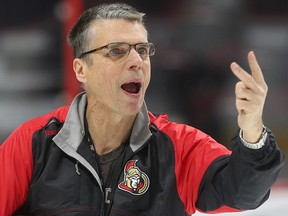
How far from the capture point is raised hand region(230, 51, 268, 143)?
1613 mm

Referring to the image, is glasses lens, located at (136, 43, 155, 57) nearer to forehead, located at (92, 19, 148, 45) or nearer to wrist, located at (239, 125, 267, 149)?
forehead, located at (92, 19, 148, 45)

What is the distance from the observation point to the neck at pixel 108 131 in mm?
2080

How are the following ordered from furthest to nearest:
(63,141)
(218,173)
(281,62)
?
(281,62) < (63,141) < (218,173)

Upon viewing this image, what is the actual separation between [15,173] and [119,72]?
460 millimetres

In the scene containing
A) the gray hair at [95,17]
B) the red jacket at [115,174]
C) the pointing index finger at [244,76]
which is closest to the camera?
the pointing index finger at [244,76]

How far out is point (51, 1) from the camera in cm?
473

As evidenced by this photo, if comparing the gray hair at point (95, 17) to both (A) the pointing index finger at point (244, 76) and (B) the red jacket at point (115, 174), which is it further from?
(A) the pointing index finger at point (244, 76)

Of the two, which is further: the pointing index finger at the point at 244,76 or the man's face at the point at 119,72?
the man's face at the point at 119,72

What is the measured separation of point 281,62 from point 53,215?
11.8 ft

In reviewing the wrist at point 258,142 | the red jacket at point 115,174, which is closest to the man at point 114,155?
the red jacket at point 115,174

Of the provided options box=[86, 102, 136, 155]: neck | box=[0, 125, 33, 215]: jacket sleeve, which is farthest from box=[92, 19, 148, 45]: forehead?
box=[0, 125, 33, 215]: jacket sleeve

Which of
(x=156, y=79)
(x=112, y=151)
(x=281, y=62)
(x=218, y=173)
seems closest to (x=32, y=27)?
(x=156, y=79)

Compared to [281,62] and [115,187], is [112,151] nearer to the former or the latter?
[115,187]

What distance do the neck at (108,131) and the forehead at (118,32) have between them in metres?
0.24
